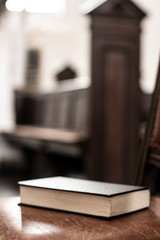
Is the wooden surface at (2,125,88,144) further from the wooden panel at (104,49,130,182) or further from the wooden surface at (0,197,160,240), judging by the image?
the wooden surface at (0,197,160,240)

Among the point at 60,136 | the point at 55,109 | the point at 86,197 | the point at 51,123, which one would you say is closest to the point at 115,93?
the point at 60,136

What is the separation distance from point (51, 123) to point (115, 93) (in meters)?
2.08

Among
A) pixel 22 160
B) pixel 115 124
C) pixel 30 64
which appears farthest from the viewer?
pixel 30 64

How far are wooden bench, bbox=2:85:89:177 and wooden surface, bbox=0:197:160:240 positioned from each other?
8.67 feet

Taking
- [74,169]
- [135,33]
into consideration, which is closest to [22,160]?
[74,169]

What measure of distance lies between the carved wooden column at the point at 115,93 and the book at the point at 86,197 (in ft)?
8.15

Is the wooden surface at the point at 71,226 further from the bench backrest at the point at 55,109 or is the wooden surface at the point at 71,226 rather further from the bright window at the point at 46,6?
the bright window at the point at 46,6

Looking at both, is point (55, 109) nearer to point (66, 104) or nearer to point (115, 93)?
point (66, 104)

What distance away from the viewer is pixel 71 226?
0.87 metres

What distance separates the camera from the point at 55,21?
1288cm

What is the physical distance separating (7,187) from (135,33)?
2.09 metres

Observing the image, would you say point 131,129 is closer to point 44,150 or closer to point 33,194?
point 44,150

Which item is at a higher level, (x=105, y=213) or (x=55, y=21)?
(x=55, y=21)

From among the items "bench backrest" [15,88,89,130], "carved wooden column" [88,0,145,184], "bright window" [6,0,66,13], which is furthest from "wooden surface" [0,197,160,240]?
"bright window" [6,0,66,13]
